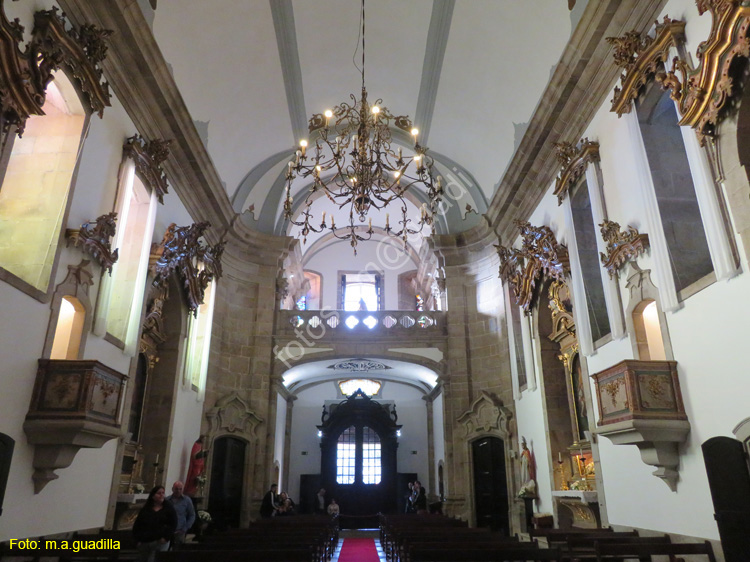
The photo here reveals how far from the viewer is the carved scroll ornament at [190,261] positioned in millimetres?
9781

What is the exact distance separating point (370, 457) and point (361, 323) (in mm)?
6576

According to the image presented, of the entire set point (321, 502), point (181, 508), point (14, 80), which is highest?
point (14, 80)

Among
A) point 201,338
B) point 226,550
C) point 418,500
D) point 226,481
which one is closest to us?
point 226,550

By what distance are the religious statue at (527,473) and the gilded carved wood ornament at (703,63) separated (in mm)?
7151

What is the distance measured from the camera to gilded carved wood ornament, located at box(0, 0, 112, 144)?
532 centimetres

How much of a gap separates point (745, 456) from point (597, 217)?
→ 4.04 metres

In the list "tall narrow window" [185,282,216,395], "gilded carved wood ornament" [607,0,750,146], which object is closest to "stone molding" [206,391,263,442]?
"tall narrow window" [185,282,216,395]

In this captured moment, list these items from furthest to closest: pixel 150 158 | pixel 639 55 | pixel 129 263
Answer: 1. pixel 150 158
2. pixel 129 263
3. pixel 639 55

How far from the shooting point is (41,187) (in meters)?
6.70

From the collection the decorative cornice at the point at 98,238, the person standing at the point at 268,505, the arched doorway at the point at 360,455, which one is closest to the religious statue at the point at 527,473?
the person standing at the point at 268,505

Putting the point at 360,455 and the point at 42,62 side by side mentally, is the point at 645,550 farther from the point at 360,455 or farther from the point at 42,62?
the point at 360,455

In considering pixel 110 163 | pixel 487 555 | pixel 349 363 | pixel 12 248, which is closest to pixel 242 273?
pixel 349 363

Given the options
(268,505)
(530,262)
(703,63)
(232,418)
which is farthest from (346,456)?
(703,63)

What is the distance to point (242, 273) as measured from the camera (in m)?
14.3
